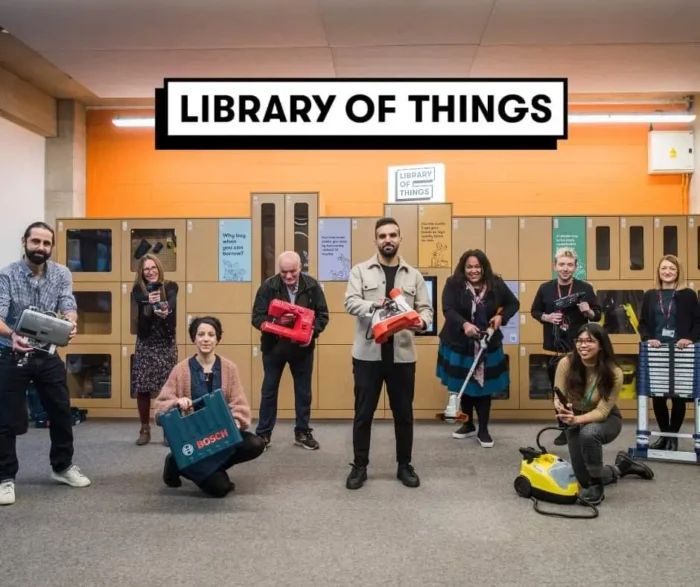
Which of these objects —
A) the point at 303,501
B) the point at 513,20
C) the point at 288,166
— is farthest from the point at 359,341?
the point at 288,166

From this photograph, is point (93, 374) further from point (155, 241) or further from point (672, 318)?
point (672, 318)

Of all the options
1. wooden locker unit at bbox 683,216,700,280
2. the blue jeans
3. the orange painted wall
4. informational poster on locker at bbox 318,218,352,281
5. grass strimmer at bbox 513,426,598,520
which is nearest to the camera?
grass strimmer at bbox 513,426,598,520

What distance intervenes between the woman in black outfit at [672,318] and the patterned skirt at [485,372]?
98 centimetres

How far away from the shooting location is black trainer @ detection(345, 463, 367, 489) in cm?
354

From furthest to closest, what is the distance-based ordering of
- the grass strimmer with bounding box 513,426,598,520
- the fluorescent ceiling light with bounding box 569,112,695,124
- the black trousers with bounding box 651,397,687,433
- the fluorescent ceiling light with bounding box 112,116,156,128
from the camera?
the fluorescent ceiling light with bounding box 112,116,156,128, the fluorescent ceiling light with bounding box 569,112,695,124, the black trousers with bounding box 651,397,687,433, the grass strimmer with bounding box 513,426,598,520

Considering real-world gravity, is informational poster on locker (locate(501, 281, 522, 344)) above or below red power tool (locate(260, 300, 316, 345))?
below

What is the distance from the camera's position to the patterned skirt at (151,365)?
460cm

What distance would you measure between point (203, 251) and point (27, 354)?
8.47ft

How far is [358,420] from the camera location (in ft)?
11.8

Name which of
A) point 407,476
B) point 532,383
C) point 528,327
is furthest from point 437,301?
point 407,476

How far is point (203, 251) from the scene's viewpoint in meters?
5.71

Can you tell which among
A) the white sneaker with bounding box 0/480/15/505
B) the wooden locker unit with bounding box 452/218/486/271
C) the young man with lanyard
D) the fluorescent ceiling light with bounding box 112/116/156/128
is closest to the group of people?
the white sneaker with bounding box 0/480/15/505

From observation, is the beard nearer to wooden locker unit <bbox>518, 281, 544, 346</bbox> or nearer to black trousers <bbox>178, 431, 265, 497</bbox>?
black trousers <bbox>178, 431, 265, 497</bbox>

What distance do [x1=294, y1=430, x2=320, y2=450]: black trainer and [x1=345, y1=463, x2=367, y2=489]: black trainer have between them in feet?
3.00
